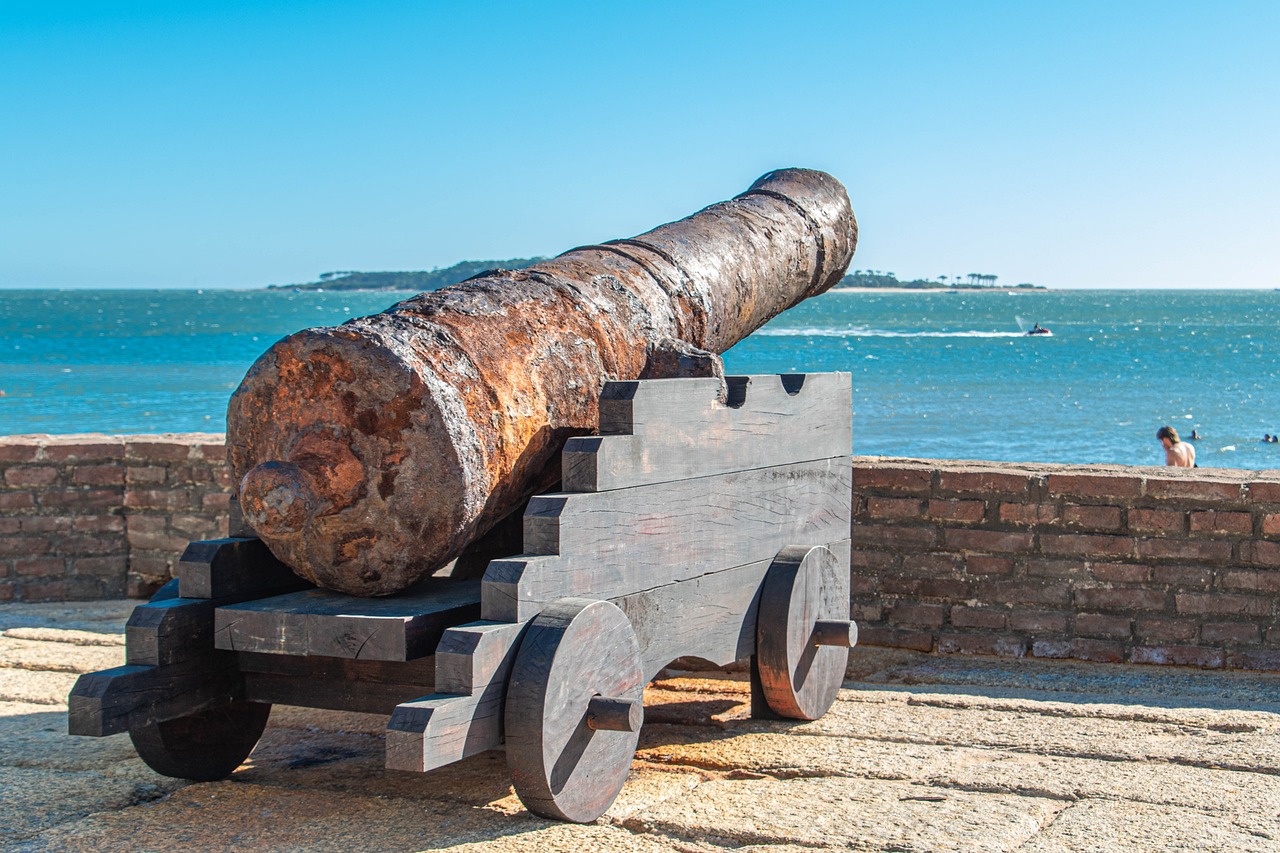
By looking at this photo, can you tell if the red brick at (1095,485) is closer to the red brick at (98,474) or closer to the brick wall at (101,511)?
the brick wall at (101,511)

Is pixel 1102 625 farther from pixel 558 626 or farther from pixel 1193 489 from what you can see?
pixel 558 626

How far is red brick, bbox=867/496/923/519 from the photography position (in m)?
5.59

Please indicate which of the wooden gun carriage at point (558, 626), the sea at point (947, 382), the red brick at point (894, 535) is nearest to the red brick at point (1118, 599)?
the red brick at point (894, 535)

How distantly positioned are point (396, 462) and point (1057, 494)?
10.4 feet

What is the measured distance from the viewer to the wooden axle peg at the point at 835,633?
4.18 meters

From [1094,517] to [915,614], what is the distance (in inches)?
32.2

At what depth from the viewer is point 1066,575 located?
5.42 meters

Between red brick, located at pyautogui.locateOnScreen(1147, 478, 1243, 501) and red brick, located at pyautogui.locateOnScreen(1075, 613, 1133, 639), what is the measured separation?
515 millimetres

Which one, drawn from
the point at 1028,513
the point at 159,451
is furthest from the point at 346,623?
the point at 159,451

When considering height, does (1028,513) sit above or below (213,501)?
above

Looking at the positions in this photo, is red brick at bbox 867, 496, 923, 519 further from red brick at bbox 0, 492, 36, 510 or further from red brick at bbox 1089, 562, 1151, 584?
red brick at bbox 0, 492, 36, 510

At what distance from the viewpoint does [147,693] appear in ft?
10.9

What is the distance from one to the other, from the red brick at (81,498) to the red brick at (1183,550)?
467 cm

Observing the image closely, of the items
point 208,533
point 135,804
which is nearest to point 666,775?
point 135,804
